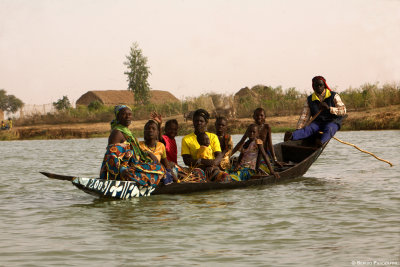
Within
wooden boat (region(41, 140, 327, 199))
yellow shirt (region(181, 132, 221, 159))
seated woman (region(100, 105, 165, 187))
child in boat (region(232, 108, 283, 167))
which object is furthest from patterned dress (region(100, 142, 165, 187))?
child in boat (region(232, 108, 283, 167))

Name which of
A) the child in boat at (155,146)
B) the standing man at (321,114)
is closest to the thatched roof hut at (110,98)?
the standing man at (321,114)

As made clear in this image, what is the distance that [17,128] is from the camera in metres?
35.7

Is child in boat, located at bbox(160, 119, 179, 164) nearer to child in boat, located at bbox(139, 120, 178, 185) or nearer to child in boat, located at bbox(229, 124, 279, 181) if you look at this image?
child in boat, located at bbox(139, 120, 178, 185)

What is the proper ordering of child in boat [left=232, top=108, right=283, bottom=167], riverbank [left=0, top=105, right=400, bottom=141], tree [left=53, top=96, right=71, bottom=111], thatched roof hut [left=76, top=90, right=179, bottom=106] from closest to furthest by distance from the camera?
child in boat [left=232, top=108, right=283, bottom=167] < riverbank [left=0, top=105, right=400, bottom=141] < tree [left=53, top=96, right=71, bottom=111] < thatched roof hut [left=76, top=90, right=179, bottom=106]

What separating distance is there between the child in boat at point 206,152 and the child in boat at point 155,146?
47 centimetres

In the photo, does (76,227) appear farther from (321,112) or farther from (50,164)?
(50,164)

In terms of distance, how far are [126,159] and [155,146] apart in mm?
495

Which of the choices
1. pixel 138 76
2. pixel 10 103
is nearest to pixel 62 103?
pixel 138 76

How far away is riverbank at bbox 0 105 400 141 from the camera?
25.2 m

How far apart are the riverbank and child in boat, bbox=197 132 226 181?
18339 millimetres

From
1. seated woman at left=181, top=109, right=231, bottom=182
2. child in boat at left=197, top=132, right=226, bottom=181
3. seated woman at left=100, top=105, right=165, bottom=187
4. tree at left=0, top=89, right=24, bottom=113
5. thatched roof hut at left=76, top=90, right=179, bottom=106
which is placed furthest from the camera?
tree at left=0, top=89, right=24, bottom=113

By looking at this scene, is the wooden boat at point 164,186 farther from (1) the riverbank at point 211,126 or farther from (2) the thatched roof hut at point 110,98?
(2) the thatched roof hut at point 110,98

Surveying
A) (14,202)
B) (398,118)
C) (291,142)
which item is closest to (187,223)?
(14,202)

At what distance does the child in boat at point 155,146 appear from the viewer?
24.3ft
